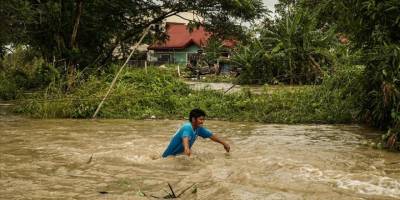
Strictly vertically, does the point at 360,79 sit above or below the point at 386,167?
above

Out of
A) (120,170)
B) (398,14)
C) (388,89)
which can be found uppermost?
(398,14)

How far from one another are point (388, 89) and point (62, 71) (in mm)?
11369

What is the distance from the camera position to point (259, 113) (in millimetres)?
14258

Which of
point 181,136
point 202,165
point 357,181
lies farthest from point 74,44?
point 357,181

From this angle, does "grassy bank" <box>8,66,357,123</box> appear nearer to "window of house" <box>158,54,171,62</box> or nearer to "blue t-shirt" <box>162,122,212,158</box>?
"blue t-shirt" <box>162,122,212,158</box>

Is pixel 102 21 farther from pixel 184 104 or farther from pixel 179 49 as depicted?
pixel 179 49

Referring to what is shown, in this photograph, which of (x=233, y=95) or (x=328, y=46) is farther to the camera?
(x=328, y=46)

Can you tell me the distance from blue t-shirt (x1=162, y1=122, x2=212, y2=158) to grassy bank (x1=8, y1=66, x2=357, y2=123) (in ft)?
17.6

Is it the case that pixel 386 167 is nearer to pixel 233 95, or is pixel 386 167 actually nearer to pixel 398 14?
pixel 398 14

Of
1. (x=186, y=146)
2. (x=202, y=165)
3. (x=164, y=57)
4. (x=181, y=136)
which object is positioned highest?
(x=164, y=57)

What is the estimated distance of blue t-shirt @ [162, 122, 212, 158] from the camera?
8.16 metres

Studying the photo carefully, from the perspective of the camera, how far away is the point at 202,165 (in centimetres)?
824

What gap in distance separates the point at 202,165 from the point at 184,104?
7.47m

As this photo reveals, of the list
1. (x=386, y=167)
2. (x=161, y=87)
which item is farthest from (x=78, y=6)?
(x=386, y=167)
